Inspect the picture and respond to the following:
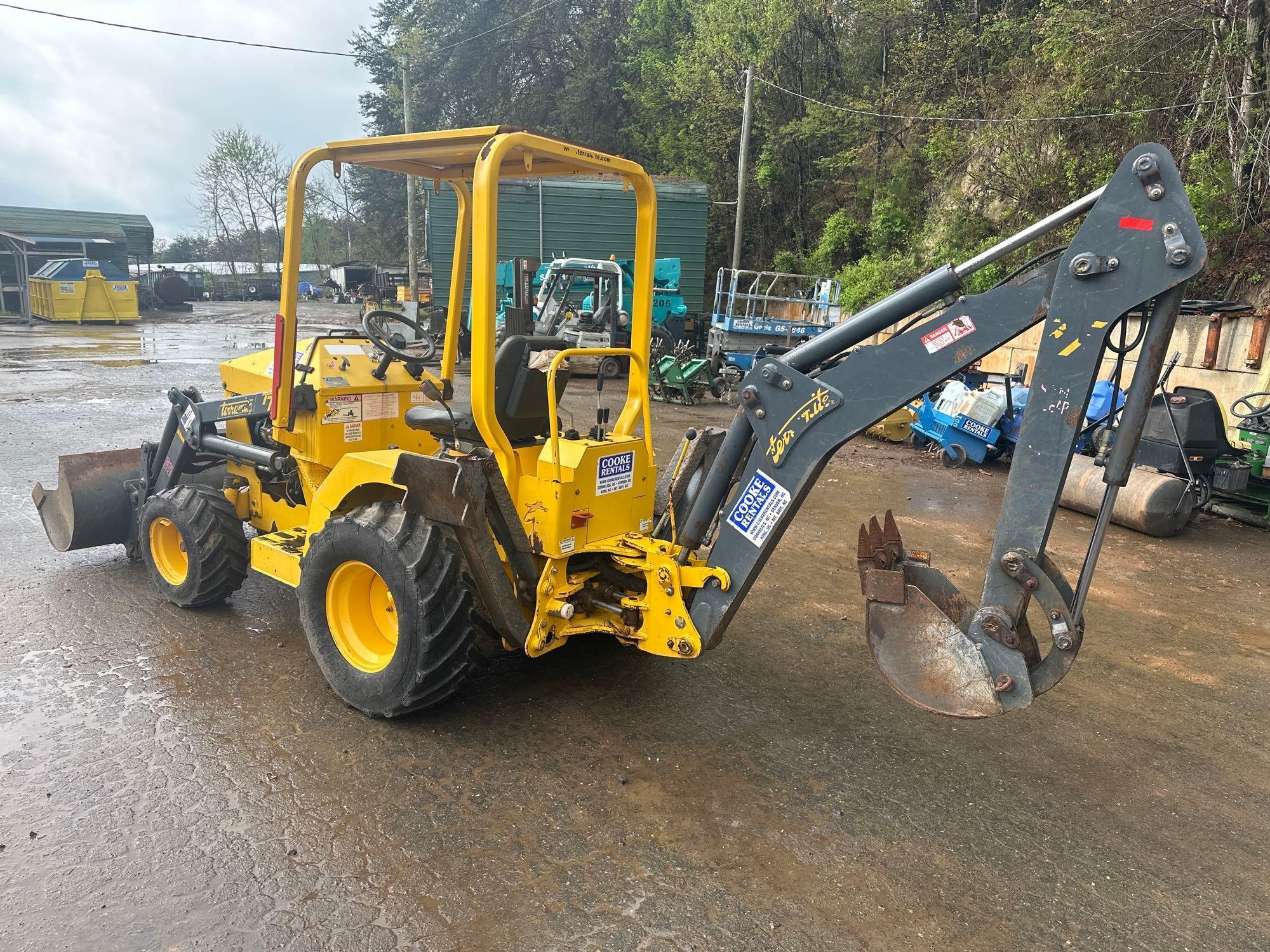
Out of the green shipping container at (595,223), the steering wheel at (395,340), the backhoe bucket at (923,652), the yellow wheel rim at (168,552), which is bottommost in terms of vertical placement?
the yellow wheel rim at (168,552)

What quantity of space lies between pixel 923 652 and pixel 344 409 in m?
3.05

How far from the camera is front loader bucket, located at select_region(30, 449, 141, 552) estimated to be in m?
5.29

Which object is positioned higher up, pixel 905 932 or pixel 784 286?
pixel 784 286

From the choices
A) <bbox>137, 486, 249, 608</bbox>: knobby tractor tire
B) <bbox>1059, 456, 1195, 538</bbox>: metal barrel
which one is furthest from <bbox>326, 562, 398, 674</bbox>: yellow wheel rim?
<bbox>1059, 456, 1195, 538</bbox>: metal barrel

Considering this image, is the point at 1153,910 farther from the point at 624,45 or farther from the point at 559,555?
the point at 624,45

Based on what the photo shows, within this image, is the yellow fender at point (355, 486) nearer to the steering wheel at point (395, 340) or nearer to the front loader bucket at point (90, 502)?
the steering wheel at point (395, 340)

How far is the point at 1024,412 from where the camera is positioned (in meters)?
2.69

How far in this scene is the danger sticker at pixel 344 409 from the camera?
171 inches

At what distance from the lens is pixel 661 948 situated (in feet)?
8.16

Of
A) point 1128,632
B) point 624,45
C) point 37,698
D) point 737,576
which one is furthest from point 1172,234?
point 624,45

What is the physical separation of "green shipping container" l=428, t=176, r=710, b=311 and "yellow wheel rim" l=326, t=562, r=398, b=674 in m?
17.1

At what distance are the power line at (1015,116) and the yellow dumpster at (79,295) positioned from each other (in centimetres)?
2062

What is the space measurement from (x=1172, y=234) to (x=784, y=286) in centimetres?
2046

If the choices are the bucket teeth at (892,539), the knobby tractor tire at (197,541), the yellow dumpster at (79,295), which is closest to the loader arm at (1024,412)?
the bucket teeth at (892,539)
